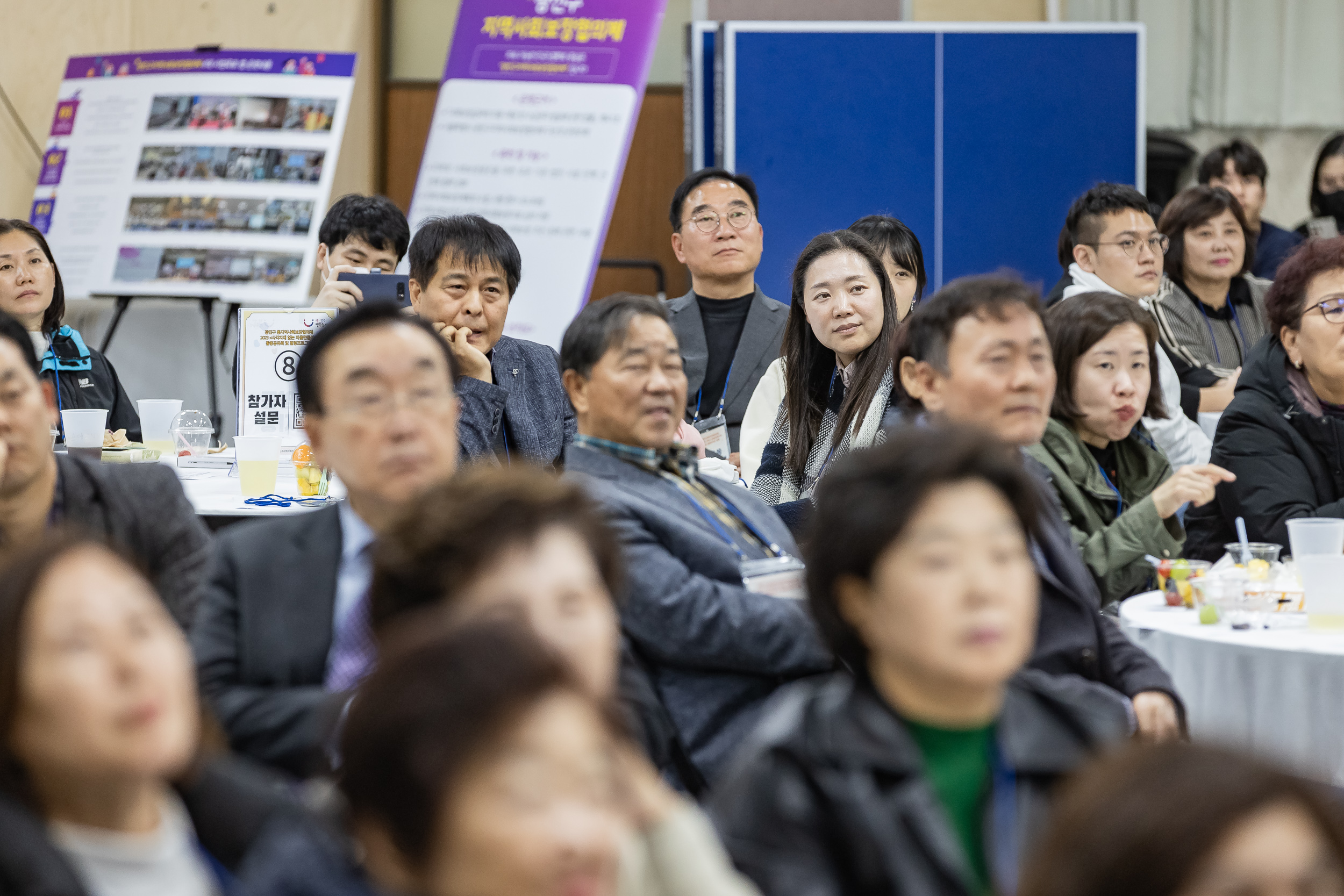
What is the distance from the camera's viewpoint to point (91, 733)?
3.45ft

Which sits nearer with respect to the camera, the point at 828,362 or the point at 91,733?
the point at 91,733

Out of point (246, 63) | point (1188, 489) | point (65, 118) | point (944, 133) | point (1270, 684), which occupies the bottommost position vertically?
point (1270, 684)

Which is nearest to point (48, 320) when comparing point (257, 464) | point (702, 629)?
point (257, 464)

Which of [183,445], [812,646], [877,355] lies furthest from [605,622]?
[183,445]

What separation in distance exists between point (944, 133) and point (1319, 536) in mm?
4207

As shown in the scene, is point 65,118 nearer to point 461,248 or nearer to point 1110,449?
point 461,248

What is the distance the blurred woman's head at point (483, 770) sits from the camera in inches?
32.9

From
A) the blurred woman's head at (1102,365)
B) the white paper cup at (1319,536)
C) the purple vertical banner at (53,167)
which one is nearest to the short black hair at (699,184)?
the blurred woman's head at (1102,365)

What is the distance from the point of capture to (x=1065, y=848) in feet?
2.78

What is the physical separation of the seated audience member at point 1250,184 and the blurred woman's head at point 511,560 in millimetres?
4849

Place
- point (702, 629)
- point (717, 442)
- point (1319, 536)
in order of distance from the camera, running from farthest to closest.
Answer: point (717, 442) < point (1319, 536) < point (702, 629)

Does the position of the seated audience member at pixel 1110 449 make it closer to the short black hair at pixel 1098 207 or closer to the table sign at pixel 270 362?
the short black hair at pixel 1098 207

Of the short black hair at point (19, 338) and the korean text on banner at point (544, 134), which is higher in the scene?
the korean text on banner at point (544, 134)

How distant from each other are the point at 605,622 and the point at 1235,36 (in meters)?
6.45
